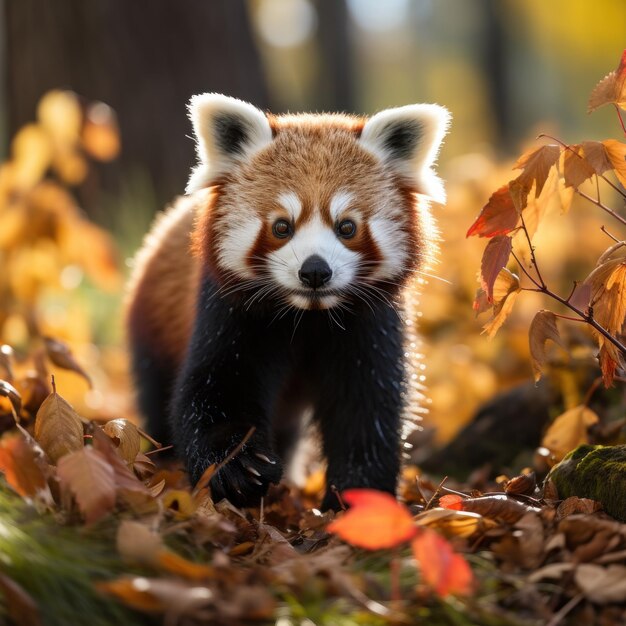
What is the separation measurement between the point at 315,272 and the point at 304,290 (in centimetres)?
12

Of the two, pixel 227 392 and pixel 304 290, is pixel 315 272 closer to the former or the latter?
pixel 304 290

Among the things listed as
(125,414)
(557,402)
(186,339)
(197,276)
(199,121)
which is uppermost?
(199,121)

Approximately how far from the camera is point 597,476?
9.19 ft

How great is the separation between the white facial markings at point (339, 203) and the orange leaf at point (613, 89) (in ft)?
3.08

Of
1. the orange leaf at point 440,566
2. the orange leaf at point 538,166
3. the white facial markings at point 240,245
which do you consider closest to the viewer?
the orange leaf at point 440,566

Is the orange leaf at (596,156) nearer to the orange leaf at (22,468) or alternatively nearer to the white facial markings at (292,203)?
the white facial markings at (292,203)

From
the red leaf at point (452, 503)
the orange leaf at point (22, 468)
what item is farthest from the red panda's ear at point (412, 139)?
the orange leaf at point (22, 468)

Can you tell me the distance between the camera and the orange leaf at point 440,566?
1.91m

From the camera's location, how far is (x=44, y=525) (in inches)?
90.0

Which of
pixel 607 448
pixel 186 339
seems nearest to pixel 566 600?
pixel 607 448

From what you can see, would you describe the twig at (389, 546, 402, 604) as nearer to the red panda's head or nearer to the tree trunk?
the red panda's head

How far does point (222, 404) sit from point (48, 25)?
539 centimetres

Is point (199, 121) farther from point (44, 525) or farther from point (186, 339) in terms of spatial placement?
point (44, 525)

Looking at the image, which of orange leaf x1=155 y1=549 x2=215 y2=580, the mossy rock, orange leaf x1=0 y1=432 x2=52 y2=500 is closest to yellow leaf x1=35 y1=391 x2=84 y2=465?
orange leaf x1=0 y1=432 x2=52 y2=500
